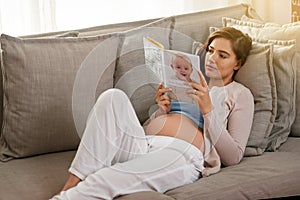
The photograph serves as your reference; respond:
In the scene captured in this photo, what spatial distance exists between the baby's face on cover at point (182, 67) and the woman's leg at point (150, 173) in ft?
0.78

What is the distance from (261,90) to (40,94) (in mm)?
866

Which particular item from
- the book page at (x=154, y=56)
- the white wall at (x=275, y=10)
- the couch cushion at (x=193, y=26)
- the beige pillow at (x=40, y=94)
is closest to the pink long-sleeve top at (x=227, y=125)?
the book page at (x=154, y=56)

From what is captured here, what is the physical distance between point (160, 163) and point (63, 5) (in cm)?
128

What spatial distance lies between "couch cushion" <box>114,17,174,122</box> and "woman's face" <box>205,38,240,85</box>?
0.24m

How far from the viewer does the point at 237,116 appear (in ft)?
7.52

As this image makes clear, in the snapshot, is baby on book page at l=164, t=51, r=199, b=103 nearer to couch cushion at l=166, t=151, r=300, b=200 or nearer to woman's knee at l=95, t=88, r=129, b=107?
woman's knee at l=95, t=88, r=129, b=107

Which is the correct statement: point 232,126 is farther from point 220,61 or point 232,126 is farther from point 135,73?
point 135,73

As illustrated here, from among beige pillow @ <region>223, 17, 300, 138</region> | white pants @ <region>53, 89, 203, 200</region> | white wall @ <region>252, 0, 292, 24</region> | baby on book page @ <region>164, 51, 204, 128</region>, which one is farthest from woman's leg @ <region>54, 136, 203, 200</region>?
white wall @ <region>252, 0, 292, 24</region>

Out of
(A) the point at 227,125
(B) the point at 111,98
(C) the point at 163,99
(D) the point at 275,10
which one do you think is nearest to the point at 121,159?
(B) the point at 111,98

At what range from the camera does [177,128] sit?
228cm

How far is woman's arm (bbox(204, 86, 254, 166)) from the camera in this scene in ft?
7.22

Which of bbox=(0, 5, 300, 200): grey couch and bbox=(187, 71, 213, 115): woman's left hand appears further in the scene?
bbox=(0, 5, 300, 200): grey couch

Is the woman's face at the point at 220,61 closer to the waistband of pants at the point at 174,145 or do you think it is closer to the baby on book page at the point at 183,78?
the baby on book page at the point at 183,78

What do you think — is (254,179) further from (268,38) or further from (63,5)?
(63,5)
